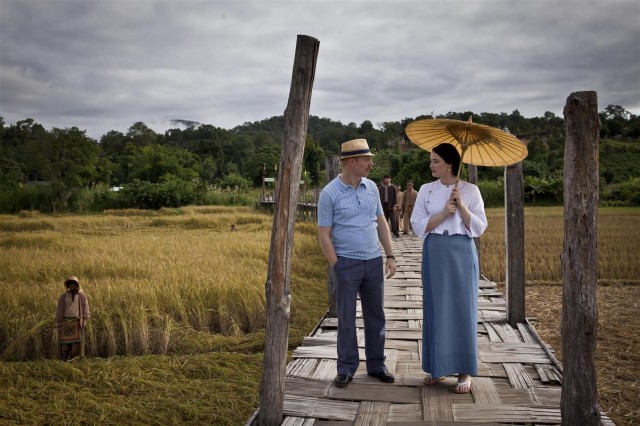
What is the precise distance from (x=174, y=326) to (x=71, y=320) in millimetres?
1133

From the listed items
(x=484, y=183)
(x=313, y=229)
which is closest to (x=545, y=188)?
(x=484, y=183)

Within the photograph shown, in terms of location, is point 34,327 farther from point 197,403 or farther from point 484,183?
point 484,183

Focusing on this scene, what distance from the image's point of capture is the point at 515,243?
17.6 feet

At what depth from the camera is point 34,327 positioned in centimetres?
558

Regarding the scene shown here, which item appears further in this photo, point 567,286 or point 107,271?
point 107,271

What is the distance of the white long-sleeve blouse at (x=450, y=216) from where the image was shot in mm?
3477

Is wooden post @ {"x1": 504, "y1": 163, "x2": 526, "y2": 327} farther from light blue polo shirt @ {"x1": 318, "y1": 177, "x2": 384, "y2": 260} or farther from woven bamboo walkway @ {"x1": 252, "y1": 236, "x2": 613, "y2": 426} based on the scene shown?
light blue polo shirt @ {"x1": 318, "y1": 177, "x2": 384, "y2": 260}

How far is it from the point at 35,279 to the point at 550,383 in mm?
7955

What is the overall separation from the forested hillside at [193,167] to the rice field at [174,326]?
49.4 feet

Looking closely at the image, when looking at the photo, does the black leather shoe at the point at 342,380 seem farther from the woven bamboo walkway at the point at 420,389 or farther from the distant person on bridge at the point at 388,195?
the distant person on bridge at the point at 388,195

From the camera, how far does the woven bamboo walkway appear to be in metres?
3.17

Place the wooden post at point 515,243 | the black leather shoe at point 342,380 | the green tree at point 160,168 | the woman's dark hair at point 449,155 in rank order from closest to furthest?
the woman's dark hair at point 449,155 → the black leather shoe at point 342,380 → the wooden post at point 515,243 → the green tree at point 160,168

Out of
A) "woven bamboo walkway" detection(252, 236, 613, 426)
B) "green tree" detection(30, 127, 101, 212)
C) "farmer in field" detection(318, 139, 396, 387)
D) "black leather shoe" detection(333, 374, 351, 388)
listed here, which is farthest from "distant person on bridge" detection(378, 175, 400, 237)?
"green tree" detection(30, 127, 101, 212)

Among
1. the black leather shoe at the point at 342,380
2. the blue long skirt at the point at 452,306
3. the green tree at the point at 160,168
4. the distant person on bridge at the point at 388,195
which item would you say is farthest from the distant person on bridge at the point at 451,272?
the green tree at the point at 160,168
